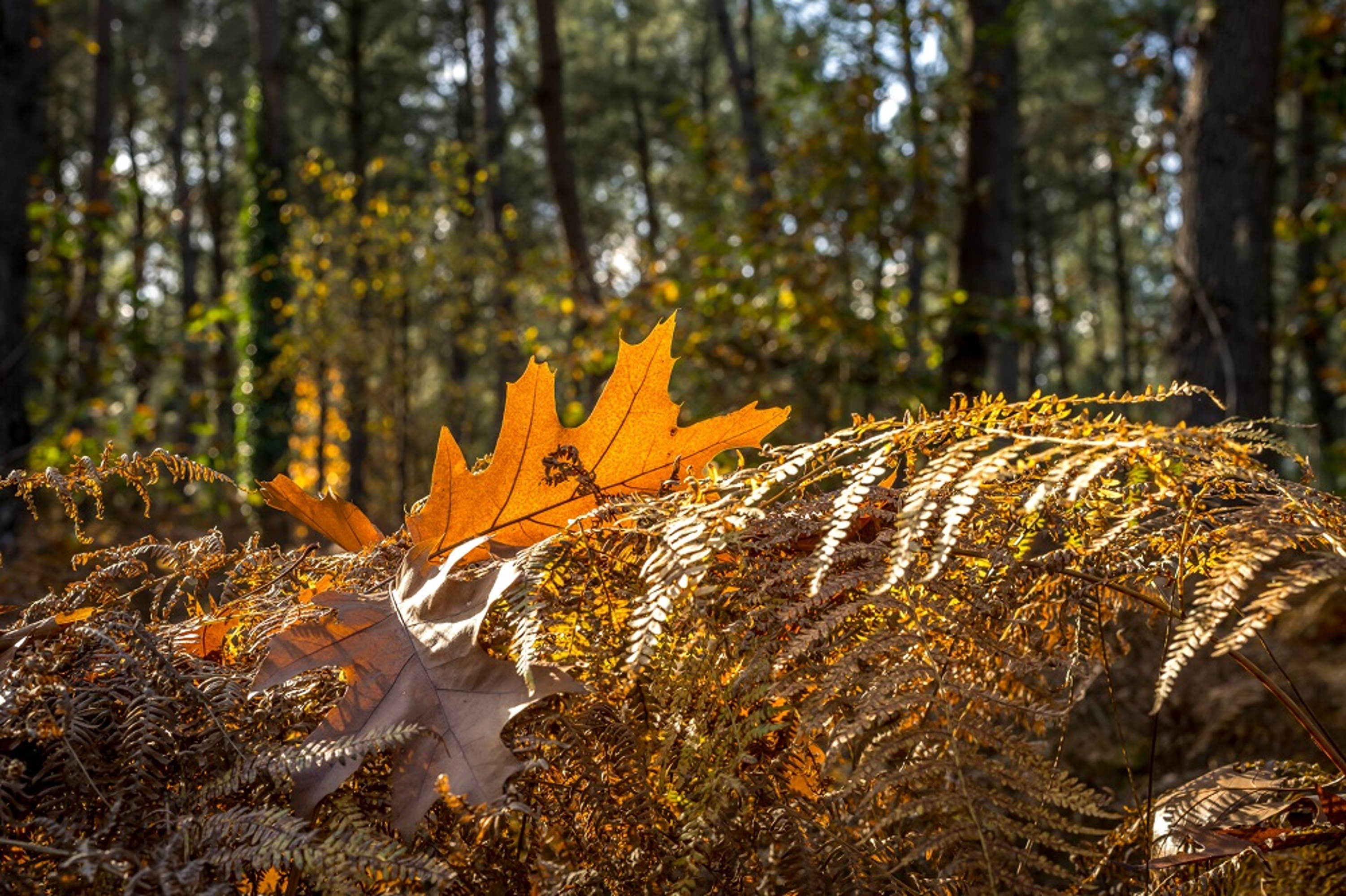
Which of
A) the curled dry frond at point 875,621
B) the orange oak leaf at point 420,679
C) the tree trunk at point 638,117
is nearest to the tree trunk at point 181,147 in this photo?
the tree trunk at point 638,117

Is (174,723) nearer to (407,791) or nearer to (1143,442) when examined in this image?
(407,791)

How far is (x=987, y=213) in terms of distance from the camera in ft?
28.5

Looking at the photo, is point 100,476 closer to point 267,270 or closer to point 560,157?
point 560,157

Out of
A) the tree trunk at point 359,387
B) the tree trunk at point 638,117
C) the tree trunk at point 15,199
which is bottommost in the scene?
the tree trunk at point 359,387

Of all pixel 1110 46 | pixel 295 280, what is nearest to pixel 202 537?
pixel 295 280

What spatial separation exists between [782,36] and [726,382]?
2413 cm

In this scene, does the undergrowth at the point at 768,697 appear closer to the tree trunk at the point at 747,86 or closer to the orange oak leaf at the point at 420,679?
the orange oak leaf at the point at 420,679

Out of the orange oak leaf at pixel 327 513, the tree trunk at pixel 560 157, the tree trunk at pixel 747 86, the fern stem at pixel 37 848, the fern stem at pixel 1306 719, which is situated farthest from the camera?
the tree trunk at pixel 747 86

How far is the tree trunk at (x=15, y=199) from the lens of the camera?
17.9ft

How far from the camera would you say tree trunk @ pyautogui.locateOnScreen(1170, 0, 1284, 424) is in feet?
17.9

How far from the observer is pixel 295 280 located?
533 inches

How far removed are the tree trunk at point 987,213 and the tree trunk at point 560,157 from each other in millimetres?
2957

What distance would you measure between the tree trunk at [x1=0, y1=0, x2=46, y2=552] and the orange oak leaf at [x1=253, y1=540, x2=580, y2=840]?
5.32 m

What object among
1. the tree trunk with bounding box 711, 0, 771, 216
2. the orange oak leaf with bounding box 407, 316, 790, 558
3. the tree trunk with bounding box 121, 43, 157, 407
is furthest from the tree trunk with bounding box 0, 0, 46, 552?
the tree trunk with bounding box 711, 0, 771, 216
